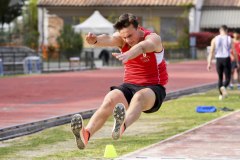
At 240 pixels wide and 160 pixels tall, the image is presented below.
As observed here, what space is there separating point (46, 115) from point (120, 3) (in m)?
54.2

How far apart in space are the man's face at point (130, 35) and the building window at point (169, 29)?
6088 centimetres

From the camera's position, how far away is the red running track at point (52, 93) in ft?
68.3

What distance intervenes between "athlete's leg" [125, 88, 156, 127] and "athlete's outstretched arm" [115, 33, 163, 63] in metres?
0.59

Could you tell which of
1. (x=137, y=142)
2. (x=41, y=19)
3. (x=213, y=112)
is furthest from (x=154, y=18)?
(x=137, y=142)

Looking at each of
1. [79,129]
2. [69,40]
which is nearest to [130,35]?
[79,129]

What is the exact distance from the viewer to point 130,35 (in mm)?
12039

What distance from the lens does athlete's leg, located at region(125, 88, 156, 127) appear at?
11880 mm

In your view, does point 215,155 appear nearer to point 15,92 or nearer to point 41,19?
point 15,92

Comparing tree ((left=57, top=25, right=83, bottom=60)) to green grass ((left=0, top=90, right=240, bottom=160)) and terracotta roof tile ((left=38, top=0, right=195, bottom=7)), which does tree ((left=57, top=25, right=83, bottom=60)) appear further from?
green grass ((left=0, top=90, right=240, bottom=160))

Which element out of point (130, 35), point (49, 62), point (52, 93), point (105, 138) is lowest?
point (49, 62)

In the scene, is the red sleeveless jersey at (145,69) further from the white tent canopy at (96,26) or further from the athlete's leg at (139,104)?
the white tent canopy at (96,26)

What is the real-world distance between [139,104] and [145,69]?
0.62 meters

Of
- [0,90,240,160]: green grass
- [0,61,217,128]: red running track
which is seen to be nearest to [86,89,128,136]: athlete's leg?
[0,90,240,160]: green grass

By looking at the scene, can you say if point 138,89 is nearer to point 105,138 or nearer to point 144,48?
point 144,48
